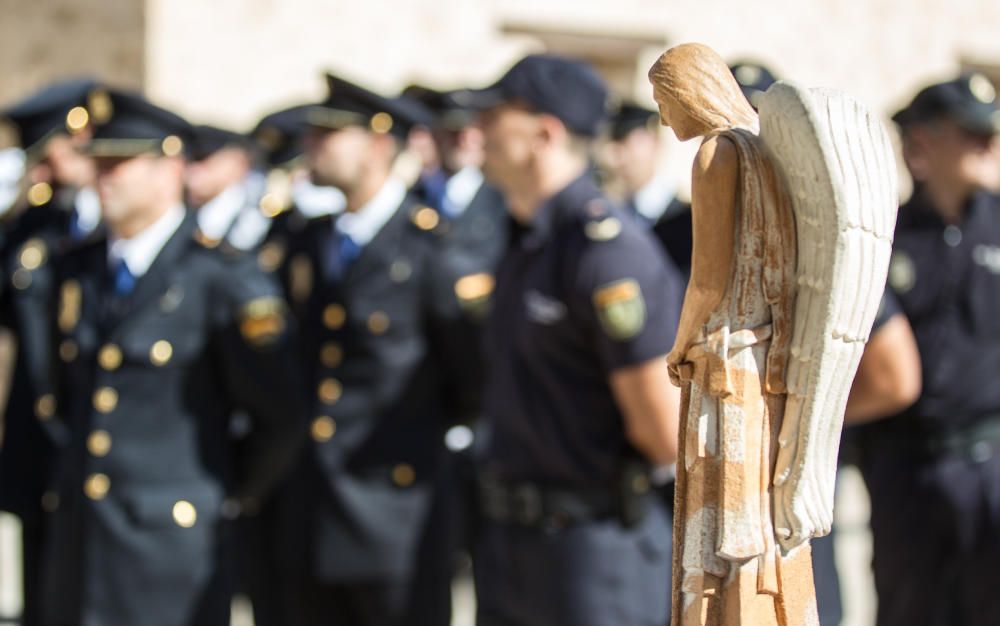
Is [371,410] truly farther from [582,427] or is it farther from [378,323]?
[582,427]

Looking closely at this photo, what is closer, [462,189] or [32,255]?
[32,255]

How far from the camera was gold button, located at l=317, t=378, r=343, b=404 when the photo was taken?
522 centimetres

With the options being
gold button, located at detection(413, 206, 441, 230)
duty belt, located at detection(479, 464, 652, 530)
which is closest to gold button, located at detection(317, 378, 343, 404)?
gold button, located at detection(413, 206, 441, 230)

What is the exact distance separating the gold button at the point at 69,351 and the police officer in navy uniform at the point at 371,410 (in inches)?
34.7

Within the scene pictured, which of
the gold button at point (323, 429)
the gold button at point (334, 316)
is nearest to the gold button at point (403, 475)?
the gold button at point (323, 429)

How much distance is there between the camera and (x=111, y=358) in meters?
4.46

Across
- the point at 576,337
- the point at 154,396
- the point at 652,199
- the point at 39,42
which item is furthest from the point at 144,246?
the point at 39,42

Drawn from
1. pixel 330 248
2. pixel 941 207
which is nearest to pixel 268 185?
pixel 330 248

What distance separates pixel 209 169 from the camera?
24.0ft

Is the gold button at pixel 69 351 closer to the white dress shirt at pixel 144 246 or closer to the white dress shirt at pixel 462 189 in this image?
the white dress shirt at pixel 144 246

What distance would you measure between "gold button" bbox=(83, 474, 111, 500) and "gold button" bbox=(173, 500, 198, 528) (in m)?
0.20

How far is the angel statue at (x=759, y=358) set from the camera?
2123 mm

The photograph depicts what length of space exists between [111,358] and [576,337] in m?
1.39

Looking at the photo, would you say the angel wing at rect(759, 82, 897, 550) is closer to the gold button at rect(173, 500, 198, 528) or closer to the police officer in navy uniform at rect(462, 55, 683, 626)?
the police officer in navy uniform at rect(462, 55, 683, 626)
